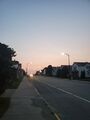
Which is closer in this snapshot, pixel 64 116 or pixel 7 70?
pixel 64 116

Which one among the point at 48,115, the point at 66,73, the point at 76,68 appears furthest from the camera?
the point at 76,68

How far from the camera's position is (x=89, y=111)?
16.6 m

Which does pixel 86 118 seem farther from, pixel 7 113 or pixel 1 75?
pixel 1 75

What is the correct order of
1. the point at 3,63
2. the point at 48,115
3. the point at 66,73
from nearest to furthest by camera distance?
the point at 48,115
the point at 3,63
the point at 66,73

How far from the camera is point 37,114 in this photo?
15.4 m

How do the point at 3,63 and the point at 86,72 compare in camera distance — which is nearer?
the point at 3,63

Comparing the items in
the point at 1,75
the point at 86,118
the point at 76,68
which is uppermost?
the point at 76,68

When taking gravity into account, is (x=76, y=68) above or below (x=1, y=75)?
above

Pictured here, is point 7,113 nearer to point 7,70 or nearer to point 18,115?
point 18,115

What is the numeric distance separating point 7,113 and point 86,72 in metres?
109

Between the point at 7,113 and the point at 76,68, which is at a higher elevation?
the point at 76,68

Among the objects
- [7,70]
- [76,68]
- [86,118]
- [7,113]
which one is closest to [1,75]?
[7,70]

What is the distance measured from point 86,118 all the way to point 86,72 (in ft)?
362

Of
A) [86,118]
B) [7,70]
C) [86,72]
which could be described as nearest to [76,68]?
[86,72]
